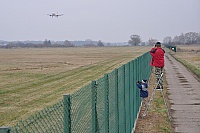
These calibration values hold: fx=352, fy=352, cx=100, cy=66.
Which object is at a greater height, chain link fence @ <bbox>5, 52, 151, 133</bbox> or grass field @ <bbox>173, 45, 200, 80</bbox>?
chain link fence @ <bbox>5, 52, 151, 133</bbox>

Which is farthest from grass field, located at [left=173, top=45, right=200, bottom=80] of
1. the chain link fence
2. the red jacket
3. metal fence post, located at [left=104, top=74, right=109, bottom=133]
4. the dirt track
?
metal fence post, located at [left=104, top=74, right=109, bottom=133]

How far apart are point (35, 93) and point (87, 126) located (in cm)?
1518

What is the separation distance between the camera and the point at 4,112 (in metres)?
13.7

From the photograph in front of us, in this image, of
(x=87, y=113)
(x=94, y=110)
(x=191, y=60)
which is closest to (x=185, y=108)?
(x=94, y=110)

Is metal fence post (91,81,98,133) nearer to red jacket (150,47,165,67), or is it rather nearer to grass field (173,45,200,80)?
red jacket (150,47,165,67)

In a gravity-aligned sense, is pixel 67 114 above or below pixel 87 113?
above

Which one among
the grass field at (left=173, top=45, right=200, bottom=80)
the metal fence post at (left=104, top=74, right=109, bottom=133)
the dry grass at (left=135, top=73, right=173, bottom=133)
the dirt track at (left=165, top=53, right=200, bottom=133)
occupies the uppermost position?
the metal fence post at (left=104, top=74, right=109, bottom=133)

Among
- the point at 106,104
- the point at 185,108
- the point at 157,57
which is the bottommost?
the point at 185,108

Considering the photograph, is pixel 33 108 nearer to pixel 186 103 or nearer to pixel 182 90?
pixel 186 103

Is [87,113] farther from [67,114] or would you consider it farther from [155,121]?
[155,121]

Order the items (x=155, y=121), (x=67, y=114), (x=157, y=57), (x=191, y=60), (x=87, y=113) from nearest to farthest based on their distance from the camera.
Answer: (x=67, y=114) < (x=87, y=113) < (x=155, y=121) < (x=157, y=57) < (x=191, y=60)

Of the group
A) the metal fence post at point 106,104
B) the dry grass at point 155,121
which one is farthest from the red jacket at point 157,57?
the metal fence post at point 106,104

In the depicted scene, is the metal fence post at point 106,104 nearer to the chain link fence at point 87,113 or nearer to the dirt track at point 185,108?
the chain link fence at point 87,113

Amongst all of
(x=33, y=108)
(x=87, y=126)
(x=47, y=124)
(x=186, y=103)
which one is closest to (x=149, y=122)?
(x=186, y=103)
